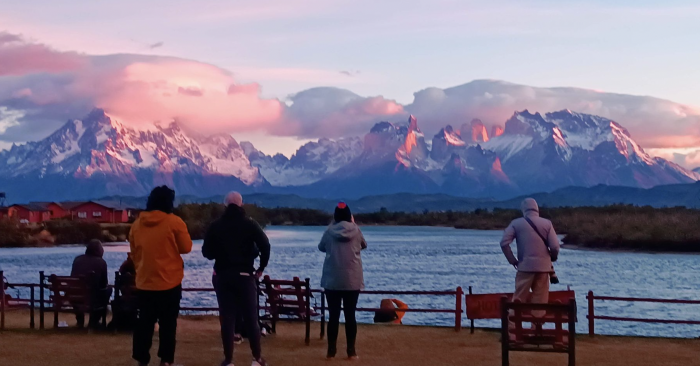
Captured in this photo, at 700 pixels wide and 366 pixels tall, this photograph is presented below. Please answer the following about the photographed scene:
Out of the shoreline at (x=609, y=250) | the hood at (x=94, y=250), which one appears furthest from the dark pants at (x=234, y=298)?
the shoreline at (x=609, y=250)

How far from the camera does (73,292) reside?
16.7m

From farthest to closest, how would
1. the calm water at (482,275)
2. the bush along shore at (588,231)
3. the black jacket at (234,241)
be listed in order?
the bush along shore at (588,231), the calm water at (482,275), the black jacket at (234,241)

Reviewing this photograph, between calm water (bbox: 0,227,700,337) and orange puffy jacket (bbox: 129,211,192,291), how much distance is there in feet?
69.9

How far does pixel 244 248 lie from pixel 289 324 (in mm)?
7492

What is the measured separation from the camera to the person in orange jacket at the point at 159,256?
443 inches

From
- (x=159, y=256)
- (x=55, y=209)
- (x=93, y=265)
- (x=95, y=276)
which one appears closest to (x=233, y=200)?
(x=159, y=256)

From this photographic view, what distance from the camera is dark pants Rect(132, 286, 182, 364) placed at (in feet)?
37.1

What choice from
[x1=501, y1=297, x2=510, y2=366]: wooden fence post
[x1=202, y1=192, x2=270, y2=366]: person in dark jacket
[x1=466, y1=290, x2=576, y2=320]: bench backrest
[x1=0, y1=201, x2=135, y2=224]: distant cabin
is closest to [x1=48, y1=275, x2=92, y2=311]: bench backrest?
[x1=202, y1=192, x2=270, y2=366]: person in dark jacket

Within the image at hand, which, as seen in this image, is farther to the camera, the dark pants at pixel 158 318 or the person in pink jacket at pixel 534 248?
the person in pink jacket at pixel 534 248

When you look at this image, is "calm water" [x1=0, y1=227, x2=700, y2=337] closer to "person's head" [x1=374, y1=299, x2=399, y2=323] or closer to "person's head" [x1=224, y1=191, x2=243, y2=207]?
"person's head" [x1=374, y1=299, x2=399, y2=323]

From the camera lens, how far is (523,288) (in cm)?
1331

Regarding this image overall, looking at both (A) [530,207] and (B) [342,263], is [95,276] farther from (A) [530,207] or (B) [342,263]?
(A) [530,207]

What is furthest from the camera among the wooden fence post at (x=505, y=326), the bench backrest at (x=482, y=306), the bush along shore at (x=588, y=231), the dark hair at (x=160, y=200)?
the bush along shore at (x=588, y=231)

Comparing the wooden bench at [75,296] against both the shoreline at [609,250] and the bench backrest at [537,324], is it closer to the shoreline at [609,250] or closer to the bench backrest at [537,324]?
the bench backrest at [537,324]
